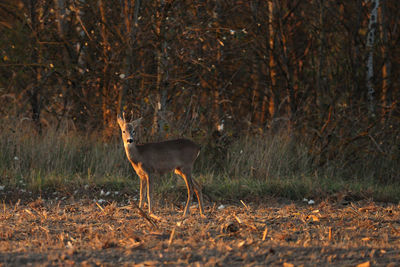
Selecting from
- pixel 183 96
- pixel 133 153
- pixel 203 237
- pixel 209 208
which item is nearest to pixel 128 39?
pixel 183 96

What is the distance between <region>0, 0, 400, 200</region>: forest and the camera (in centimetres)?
1091

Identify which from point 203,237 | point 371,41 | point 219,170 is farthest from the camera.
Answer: point 371,41

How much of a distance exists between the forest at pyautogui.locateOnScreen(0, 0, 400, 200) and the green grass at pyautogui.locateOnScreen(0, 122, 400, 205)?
0.03 m

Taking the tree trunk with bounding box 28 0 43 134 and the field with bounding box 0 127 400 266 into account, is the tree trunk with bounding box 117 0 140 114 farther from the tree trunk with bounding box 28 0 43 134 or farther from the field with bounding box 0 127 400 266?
the tree trunk with bounding box 28 0 43 134

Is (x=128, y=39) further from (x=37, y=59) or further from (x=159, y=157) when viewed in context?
(x=159, y=157)

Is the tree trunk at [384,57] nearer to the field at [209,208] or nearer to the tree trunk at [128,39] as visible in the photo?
the field at [209,208]

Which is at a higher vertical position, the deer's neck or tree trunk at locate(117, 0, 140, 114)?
tree trunk at locate(117, 0, 140, 114)

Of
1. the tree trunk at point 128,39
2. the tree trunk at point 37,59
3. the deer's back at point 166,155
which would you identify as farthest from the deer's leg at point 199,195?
the tree trunk at point 37,59

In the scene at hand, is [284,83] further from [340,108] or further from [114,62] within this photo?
[114,62]

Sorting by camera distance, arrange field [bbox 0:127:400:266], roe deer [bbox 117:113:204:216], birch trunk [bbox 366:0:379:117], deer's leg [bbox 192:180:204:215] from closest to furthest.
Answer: field [bbox 0:127:400:266] → roe deer [bbox 117:113:204:216] → deer's leg [bbox 192:180:204:215] → birch trunk [bbox 366:0:379:117]

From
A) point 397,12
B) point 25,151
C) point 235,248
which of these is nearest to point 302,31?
point 397,12

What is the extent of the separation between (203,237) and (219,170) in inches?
210

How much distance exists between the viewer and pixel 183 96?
548 inches

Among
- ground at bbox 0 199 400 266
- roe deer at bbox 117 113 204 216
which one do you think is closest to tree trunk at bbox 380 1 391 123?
ground at bbox 0 199 400 266
